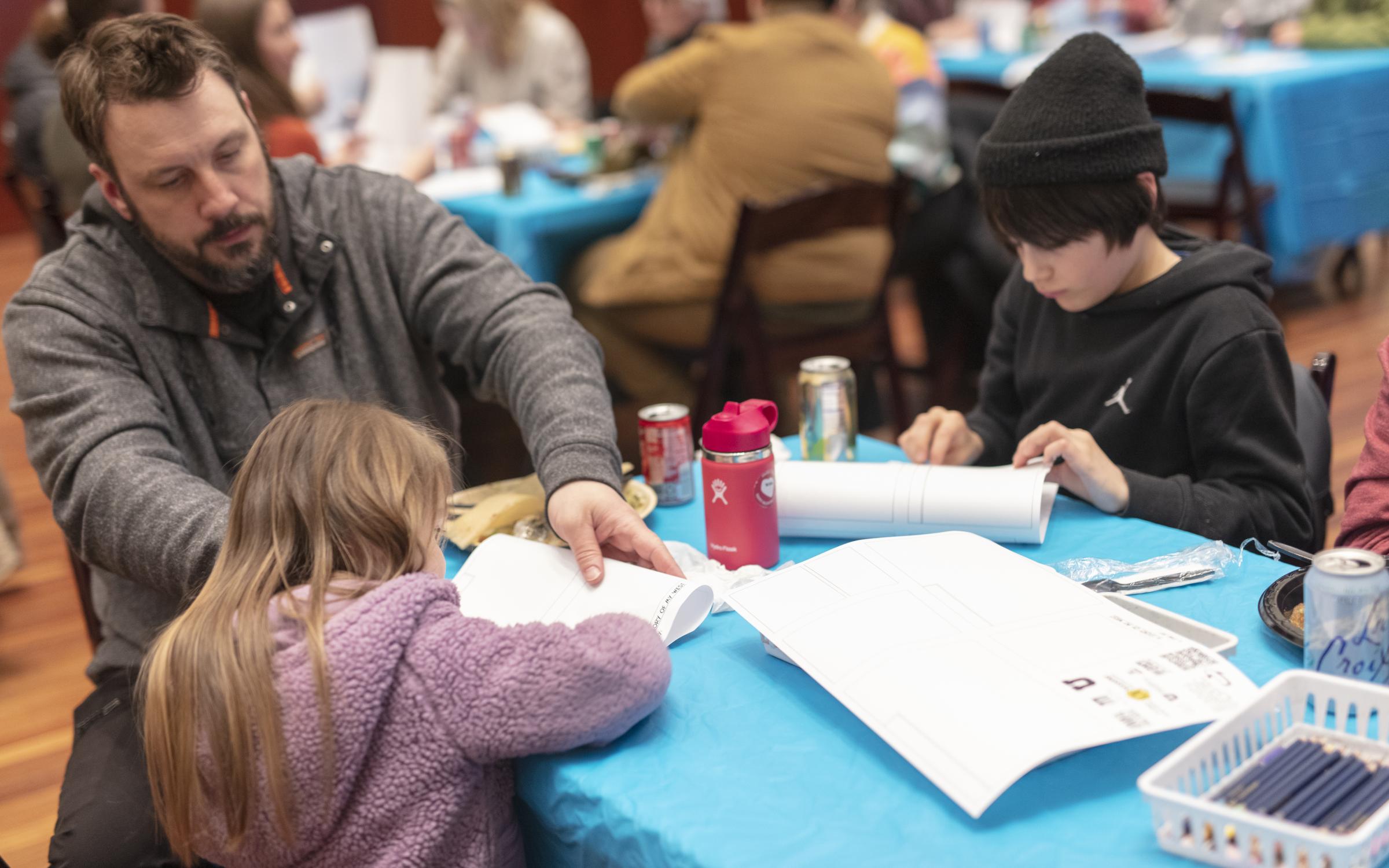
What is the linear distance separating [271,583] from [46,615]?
8.10ft

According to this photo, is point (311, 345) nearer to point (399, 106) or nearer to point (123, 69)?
point (123, 69)

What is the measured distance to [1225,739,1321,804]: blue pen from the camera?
0.79 m

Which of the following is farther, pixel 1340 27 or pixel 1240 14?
pixel 1240 14

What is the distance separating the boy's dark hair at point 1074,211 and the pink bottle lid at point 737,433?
476 millimetres

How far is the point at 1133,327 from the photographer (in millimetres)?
1597

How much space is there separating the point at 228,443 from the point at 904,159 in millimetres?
2535

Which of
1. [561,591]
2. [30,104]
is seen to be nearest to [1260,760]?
[561,591]

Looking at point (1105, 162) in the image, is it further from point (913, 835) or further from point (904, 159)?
point (904, 159)

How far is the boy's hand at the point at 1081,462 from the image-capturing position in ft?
4.39

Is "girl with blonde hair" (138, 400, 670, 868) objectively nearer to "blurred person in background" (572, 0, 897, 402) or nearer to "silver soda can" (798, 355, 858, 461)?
"silver soda can" (798, 355, 858, 461)

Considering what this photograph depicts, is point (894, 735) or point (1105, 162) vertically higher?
point (1105, 162)

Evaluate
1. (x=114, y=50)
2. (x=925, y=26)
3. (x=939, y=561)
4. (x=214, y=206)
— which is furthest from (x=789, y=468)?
(x=925, y=26)

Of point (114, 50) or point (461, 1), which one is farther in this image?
point (461, 1)

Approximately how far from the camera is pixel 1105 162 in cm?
143
